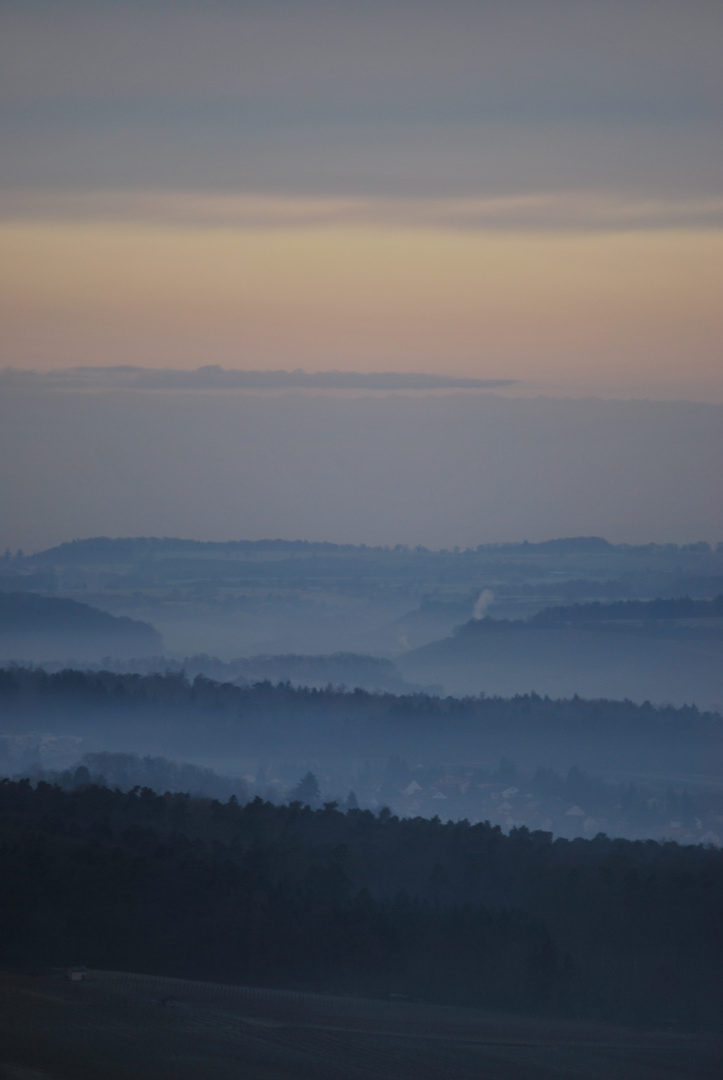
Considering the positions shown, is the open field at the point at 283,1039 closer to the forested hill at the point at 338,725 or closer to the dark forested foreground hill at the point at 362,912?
the dark forested foreground hill at the point at 362,912

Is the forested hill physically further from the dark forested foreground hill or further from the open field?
the open field

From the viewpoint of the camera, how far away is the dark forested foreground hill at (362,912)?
47312 mm

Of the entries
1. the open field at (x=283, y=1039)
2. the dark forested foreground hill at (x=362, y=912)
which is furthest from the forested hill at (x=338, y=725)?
the open field at (x=283, y=1039)

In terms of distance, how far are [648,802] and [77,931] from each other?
311 feet

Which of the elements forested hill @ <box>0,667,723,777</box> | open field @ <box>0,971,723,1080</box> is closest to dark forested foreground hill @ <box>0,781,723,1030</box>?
open field @ <box>0,971,723,1080</box>

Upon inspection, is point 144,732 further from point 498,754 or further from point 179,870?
point 179,870

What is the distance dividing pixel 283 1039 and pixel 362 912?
15129 millimetres

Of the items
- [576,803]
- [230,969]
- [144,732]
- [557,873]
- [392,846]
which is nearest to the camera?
[230,969]

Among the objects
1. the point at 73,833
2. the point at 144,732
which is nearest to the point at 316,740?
the point at 144,732

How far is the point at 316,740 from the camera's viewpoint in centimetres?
16050

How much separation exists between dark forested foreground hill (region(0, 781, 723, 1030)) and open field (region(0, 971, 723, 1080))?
9.37ft

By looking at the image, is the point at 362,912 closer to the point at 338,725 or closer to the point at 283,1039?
the point at 283,1039

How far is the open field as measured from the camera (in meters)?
32.6

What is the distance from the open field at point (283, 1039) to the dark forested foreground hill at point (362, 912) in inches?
112
